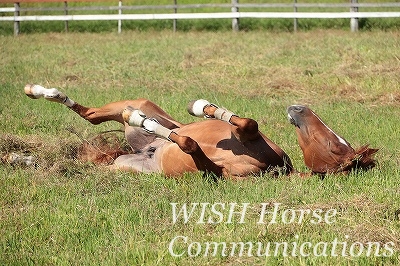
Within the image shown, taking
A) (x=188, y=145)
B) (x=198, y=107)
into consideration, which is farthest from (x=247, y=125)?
(x=198, y=107)

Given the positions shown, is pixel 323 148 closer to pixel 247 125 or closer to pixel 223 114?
pixel 247 125

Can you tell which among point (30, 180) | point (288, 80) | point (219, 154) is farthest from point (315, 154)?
point (288, 80)

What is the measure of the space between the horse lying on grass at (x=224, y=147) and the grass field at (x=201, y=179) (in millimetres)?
144

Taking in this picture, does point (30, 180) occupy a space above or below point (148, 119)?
below

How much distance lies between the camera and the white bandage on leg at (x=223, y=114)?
599cm

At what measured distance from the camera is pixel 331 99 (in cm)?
1071

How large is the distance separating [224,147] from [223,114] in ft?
1.06

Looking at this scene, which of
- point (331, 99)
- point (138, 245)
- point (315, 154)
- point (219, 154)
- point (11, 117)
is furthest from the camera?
point (331, 99)

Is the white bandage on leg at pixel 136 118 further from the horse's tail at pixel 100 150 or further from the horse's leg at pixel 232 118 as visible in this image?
the horse's tail at pixel 100 150

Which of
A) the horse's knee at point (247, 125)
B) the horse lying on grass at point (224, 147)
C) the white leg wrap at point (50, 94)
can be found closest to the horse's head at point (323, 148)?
the horse lying on grass at point (224, 147)

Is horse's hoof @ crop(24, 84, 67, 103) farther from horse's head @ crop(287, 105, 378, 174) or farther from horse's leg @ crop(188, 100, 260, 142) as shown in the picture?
horse's head @ crop(287, 105, 378, 174)

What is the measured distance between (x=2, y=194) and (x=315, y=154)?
Result: 93.0 inches

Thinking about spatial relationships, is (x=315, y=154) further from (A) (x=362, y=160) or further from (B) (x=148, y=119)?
(B) (x=148, y=119)

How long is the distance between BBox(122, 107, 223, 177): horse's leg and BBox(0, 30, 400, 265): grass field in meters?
0.13
